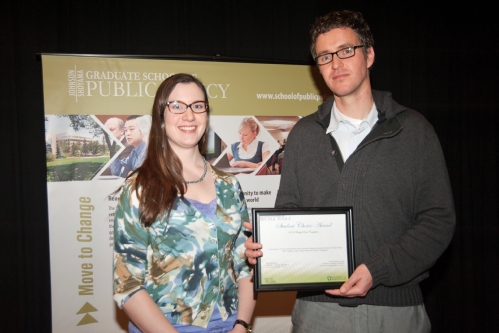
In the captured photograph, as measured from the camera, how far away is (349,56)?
198cm

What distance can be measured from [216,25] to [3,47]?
1961mm

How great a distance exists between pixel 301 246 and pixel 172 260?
57 cm

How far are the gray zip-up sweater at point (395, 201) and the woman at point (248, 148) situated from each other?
1.88 metres

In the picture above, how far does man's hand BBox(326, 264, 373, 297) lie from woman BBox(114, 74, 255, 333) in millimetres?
490

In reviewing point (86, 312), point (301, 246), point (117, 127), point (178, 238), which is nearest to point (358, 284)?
point (301, 246)

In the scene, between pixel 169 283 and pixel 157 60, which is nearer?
pixel 169 283

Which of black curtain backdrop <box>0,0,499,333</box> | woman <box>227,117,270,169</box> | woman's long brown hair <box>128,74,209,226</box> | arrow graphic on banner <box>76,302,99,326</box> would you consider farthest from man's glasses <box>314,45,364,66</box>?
arrow graphic on banner <box>76,302,99,326</box>

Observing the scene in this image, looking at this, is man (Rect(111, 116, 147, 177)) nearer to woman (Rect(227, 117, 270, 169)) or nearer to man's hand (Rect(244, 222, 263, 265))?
woman (Rect(227, 117, 270, 169))

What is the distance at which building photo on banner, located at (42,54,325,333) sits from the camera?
11.2 ft

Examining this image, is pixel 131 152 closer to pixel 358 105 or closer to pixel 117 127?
pixel 117 127

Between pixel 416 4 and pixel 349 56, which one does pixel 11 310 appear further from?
pixel 416 4

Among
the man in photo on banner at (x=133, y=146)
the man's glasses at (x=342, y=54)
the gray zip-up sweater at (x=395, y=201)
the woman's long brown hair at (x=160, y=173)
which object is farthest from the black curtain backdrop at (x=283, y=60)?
the gray zip-up sweater at (x=395, y=201)

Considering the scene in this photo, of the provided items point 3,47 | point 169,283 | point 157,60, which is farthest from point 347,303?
point 3,47

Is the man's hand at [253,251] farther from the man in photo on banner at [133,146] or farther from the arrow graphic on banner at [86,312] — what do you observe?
the arrow graphic on banner at [86,312]
